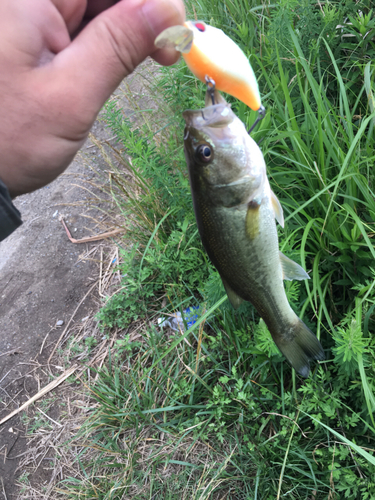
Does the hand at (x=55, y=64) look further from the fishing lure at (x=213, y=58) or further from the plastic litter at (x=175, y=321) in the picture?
the plastic litter at (x=175, y=321)

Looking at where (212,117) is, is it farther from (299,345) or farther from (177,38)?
(299,345)

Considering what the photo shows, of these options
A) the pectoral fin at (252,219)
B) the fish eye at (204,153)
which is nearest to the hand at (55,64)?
the fish eye at (204,153)

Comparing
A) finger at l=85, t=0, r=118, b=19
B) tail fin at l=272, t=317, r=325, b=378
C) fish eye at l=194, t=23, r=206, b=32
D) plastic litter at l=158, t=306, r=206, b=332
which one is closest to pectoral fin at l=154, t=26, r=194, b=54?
fish eye at l=194, t=23, r=206, b=32

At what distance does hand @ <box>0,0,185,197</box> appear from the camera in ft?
4.03

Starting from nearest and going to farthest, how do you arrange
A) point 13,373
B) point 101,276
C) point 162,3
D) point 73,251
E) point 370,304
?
point 162,3 → point 370,304 → point 13,373 → point 101,276 → point 73,251

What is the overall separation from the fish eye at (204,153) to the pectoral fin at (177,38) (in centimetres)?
34

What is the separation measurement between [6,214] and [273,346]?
153cm

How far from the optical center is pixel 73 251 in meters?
4.38

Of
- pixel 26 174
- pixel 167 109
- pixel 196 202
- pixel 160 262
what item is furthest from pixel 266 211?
pixel 167 109

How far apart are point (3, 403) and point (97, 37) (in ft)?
11.7

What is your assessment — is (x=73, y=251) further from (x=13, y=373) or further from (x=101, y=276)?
(x=13, y=373)

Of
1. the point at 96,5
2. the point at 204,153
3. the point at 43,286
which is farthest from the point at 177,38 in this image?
the point at 43,286

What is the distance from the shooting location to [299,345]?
172cm

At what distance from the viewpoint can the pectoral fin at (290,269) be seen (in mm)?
1600
